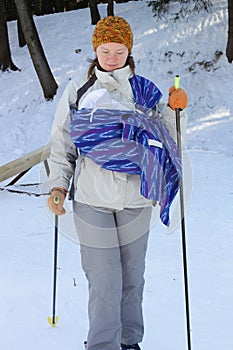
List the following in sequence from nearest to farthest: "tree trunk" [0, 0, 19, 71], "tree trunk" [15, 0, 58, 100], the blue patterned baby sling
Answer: the blue patterned baby sling
"tree trunk" [15, 0, 58, 100]
"tree trunk" [0, 0, 19, 71]

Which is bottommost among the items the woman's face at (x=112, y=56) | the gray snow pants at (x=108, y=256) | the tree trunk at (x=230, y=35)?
the gray snow pants at (x=108, y=256)

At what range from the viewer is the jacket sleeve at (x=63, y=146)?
115 inches

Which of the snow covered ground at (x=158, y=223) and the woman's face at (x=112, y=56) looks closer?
the woman's face at (x=112, y=56)

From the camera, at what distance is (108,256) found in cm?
281

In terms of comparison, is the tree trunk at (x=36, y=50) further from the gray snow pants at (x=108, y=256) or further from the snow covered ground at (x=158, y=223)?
the gray snow pants at (x=108, y=256)

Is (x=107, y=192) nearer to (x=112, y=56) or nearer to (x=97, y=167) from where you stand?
(x=97, y=167)

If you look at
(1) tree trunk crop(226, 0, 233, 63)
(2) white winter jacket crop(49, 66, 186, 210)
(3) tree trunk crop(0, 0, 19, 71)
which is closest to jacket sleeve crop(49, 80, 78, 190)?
(2) white winter jacket crop(49, 66, 186, 210)

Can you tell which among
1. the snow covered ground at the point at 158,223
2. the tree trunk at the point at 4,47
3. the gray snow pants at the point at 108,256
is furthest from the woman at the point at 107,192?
the tree trunk at the point at 4,47

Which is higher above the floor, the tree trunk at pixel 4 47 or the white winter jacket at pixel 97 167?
the tree trunk at pixel 4 47

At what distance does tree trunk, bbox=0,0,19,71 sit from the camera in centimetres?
1520

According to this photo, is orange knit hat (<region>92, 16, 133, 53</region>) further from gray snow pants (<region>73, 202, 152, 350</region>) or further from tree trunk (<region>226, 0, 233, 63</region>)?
tree trunk (<region>226, 0, 233, 63</region>)

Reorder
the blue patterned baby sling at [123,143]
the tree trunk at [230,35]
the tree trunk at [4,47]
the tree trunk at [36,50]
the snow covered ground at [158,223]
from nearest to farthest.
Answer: the blue patterned baby sling at [123,143]
the snow covered ground at [158,223]
the tree trunk at [230,35]
the tree trunk at [36,50]
the tree trunk at [4,47]

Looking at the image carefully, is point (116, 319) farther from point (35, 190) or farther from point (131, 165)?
point (35, 190)

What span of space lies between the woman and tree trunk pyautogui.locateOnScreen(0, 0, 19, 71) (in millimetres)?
12860
